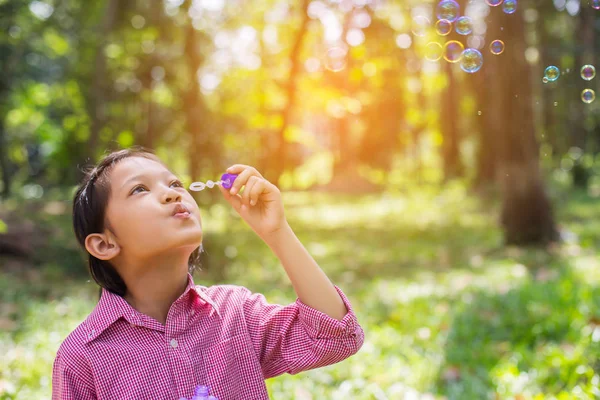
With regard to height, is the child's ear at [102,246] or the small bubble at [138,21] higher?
the small bubble at [138,21]

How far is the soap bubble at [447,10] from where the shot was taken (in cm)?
397

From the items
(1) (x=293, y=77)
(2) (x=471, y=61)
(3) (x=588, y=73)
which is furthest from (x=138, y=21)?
(3) (x=588, y=73)

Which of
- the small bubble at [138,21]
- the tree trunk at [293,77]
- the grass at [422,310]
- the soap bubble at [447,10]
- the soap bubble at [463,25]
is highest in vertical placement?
the small bubble at [138,21]

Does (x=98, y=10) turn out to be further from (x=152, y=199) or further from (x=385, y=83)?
(x=152, y=199)

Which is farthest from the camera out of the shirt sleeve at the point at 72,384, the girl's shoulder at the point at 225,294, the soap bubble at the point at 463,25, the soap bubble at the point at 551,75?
the soap bubble at the point at 463,25

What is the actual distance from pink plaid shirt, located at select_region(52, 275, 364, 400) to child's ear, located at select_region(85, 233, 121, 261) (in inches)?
4.2

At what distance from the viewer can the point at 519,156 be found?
8.23 meters

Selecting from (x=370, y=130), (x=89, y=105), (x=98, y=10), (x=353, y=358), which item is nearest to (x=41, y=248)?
(x=89, y=105)

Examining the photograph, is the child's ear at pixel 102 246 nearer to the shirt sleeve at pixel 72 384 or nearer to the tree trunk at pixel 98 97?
the shirt sleeve at pixel 72 384

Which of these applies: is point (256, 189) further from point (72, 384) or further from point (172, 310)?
point (72, 384)

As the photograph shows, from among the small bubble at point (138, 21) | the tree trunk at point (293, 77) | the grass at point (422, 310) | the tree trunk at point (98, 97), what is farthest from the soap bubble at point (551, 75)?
the small bubble at point (138, 21)

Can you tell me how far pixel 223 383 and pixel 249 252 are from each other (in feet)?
25.1

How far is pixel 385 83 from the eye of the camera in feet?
60.4

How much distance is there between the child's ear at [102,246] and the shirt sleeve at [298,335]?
395mm
